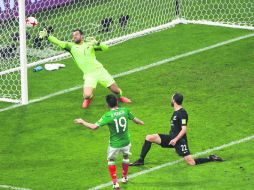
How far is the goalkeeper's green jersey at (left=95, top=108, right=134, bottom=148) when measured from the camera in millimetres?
19859

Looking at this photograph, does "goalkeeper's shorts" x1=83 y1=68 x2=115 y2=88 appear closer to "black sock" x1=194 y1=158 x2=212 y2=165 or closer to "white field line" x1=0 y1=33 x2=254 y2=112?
"white field line" x1=0 y1=33 x2=254 y2=112

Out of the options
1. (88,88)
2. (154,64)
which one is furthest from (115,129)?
(154,64)

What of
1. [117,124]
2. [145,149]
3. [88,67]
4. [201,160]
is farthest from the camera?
[88,67]

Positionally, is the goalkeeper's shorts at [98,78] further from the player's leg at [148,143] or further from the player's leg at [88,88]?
the player's leg at [148,143]

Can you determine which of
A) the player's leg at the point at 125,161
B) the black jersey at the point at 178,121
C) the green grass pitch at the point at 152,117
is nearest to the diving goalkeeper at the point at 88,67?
the green grass pitch at the point at 152,117

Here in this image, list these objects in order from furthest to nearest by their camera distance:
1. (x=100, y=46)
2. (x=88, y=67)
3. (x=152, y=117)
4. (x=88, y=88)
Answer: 1. (x=88, y=67)
2. (x=88, y=88)
3. (x=100, y=46)
4. (x=152, y=117)

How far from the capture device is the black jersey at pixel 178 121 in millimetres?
20828

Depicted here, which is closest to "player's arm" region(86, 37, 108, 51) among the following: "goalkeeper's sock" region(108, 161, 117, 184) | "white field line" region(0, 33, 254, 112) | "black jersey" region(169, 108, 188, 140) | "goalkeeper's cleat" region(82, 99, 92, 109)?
"goalkeeper's cleat" region(82, 99, 92, 109)

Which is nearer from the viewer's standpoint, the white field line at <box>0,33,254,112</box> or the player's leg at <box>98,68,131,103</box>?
the player's leg at <box>98,68,131,103</box>

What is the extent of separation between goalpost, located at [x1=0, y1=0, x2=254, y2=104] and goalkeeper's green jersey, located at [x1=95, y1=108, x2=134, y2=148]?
239 inches

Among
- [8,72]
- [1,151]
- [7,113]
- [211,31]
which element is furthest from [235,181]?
[211,31]

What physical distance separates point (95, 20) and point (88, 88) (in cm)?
561

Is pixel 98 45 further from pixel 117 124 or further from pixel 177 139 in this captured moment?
pixel 117 124

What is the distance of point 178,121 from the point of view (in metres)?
20.9
